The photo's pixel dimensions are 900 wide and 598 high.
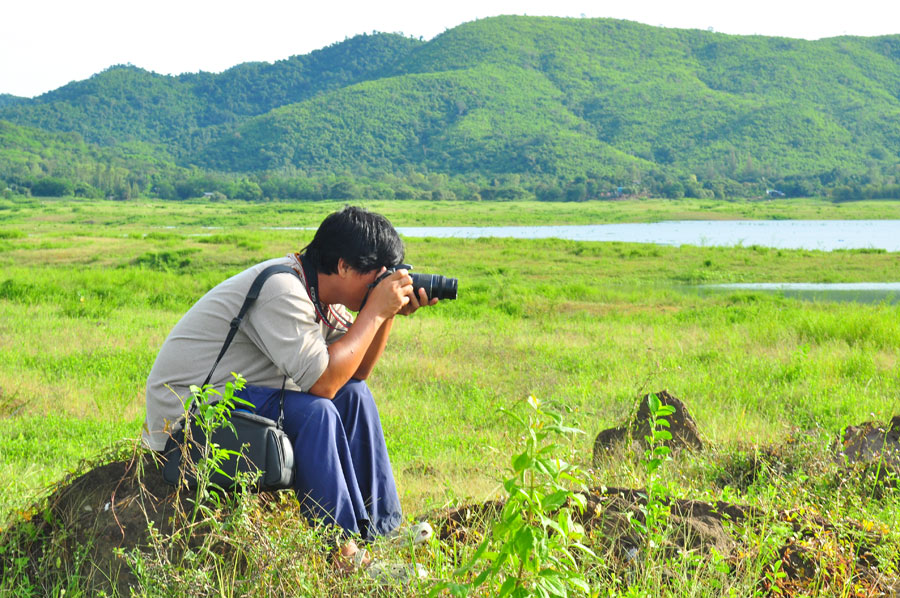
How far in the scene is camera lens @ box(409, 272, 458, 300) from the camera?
11.6ft

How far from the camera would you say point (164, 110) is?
191000 mm

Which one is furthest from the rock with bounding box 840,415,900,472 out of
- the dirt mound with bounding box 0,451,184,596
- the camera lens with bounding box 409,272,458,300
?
the dirt mound with bounding box 0,451,184,596

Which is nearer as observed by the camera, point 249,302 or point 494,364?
point 249,302

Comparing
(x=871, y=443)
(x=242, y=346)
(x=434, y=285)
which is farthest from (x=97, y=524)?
(x=871, y=443)

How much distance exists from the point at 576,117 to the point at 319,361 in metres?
137

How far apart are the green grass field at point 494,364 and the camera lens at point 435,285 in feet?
2.59

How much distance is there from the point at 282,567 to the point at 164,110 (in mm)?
204472

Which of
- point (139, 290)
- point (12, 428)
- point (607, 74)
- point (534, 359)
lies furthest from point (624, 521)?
point (607, 74)

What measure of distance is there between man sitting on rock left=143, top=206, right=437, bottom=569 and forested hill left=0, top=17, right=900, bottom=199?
275 feet

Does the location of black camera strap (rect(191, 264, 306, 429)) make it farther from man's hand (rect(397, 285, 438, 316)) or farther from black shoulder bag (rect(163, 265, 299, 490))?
man's hand (rect(397, 285, 438, 316))

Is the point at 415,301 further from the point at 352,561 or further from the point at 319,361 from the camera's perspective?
the point at 352,561

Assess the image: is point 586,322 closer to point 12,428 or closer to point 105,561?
point 12,428

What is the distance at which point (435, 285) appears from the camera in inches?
140

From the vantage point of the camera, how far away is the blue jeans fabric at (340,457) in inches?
116
